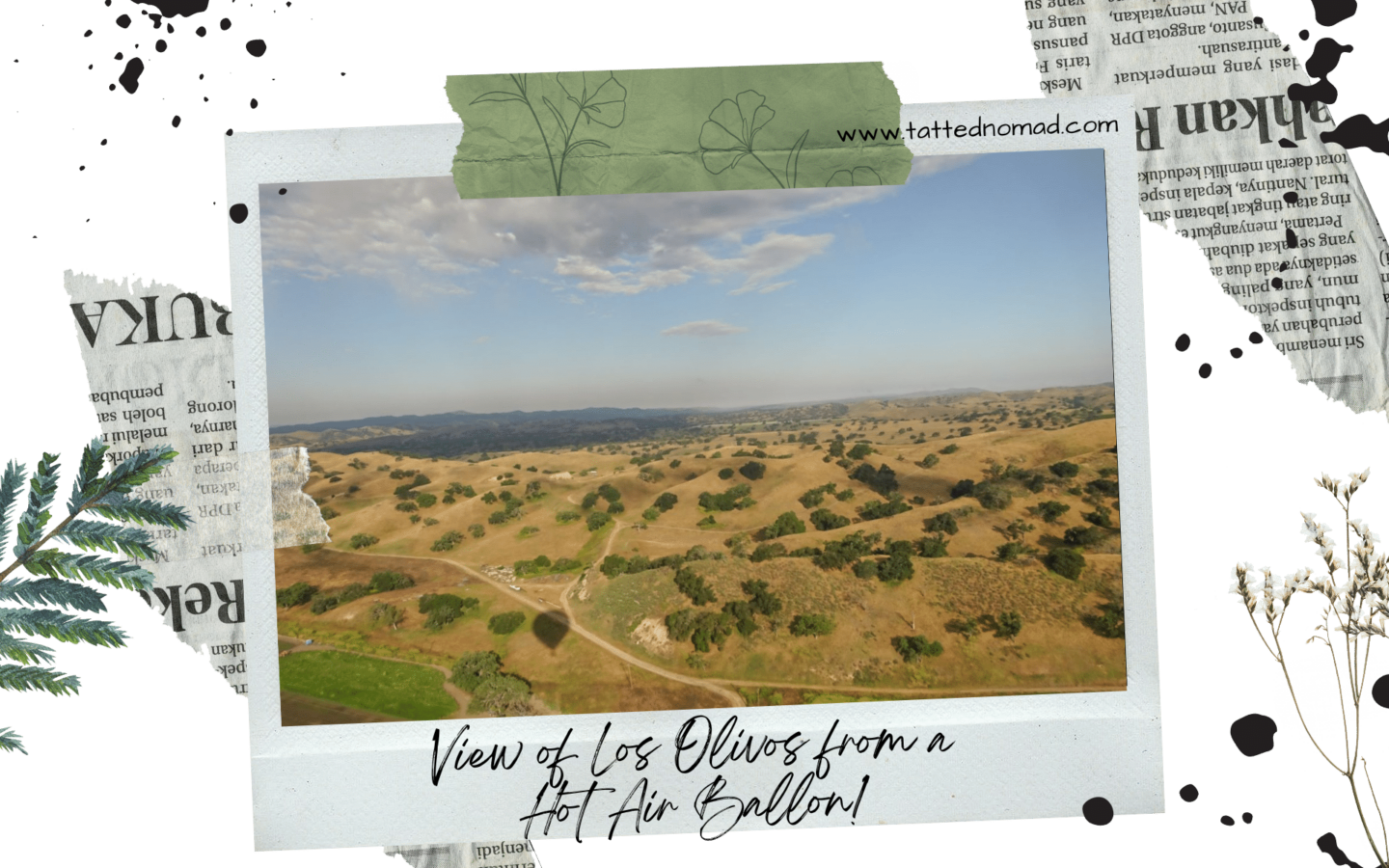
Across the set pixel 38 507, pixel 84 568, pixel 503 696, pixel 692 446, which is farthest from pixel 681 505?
pixel 38 507

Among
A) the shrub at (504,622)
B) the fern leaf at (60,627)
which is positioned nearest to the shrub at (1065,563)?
the shrub at (504,622)

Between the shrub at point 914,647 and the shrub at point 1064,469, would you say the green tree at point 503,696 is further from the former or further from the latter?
the shrub at point 1064,469

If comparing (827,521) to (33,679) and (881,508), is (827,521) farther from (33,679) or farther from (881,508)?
(33,679)

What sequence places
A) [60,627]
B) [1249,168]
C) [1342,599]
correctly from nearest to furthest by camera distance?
[60,627] → [1342,599] → [1249,168]

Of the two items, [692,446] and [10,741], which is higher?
[692,446]

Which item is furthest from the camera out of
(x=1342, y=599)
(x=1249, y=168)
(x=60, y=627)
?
(x=1249, y=168)

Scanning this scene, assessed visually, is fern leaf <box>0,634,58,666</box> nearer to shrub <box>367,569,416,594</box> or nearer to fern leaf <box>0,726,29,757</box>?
fern leaf <box>0,726,29,757</box>

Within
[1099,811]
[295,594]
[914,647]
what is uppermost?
[295,594]
